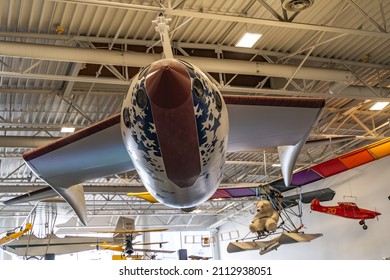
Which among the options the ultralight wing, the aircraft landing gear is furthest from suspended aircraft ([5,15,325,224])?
the aircraft landing gear

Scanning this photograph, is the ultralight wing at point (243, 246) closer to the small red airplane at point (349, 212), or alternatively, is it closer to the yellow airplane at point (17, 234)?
the small red airplane at point (349, 212)

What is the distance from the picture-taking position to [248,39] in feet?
34.4

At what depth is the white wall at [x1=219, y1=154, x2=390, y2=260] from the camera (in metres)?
18.1

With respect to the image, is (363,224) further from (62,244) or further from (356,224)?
(62,244)

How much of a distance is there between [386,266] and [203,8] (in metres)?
7.39

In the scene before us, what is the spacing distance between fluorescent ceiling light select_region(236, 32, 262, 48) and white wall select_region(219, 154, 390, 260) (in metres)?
10.7

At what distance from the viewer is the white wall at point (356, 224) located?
1814 cm

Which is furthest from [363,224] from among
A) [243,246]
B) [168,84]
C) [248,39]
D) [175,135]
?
[168,84]

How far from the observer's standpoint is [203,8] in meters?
9.69

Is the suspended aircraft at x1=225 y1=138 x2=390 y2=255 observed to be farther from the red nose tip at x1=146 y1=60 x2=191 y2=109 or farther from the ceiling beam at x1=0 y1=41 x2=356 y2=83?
the red nose tip at x1=146 y1=60 x2=191 y2=109

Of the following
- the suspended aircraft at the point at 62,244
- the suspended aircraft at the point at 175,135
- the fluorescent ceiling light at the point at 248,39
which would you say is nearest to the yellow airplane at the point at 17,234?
the suspended aircraft at the point at 62,244

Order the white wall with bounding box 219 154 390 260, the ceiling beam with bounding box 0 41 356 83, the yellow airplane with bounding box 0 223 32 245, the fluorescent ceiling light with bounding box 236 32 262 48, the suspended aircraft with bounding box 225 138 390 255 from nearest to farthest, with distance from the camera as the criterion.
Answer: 1. the suspended aircraft with bounding box 225 138 390 255
2. the ceiling beam with bounding box 0 41 356 83
3. the fluorescent ceiling light with bounding box 236 32 262 48
4. the yellow airplane with bounding box 0 223 32 245
5. the white wall with bounding box 219 154 390 260

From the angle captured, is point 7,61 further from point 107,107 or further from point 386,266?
point 386,266

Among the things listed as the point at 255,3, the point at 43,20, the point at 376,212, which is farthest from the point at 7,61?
the point at 376,212
